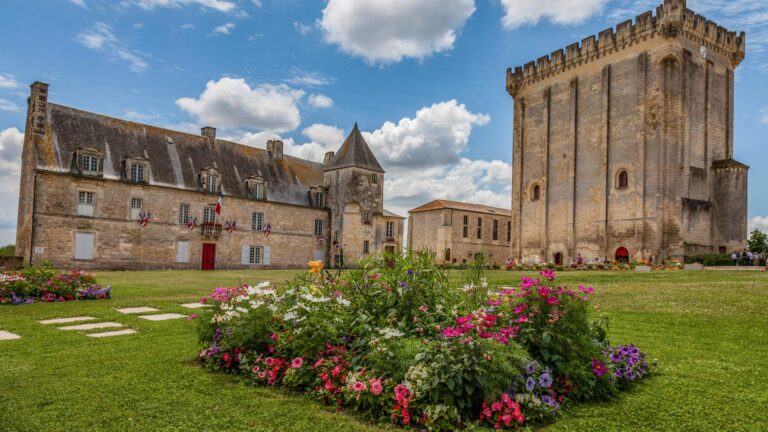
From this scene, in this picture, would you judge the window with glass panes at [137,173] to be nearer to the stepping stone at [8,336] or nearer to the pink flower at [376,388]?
the stepping stone at [8,336]

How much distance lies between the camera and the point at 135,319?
9156mm

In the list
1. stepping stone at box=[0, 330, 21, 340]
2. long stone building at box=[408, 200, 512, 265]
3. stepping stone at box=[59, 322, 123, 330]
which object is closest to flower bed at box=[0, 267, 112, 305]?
stepping stone at box=[59, 322, 123, 330]

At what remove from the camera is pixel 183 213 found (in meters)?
34.1

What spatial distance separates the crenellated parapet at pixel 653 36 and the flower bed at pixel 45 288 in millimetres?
30547

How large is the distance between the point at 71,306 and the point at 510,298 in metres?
10.2

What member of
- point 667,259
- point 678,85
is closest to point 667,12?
point 678,85

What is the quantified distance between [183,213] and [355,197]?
12776 millimetres

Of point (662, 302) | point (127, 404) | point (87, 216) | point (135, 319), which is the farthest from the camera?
point (87, 216)

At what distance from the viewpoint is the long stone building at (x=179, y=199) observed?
29.2 m

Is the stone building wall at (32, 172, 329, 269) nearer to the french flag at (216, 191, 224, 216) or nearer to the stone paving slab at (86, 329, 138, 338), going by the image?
the french flag at (216, 191, 224, 216)

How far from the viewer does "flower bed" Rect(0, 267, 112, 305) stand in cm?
1177

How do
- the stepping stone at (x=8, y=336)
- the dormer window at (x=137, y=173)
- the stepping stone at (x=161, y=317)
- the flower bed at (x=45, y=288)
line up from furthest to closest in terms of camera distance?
the dormer window at (x=137, y=173) → the flower bed at (x=45, y=288) → the stepping stone at (x=161, y=317) → the stepping stone at (x=8, y=336)

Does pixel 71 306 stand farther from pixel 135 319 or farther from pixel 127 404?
pixel 127 404

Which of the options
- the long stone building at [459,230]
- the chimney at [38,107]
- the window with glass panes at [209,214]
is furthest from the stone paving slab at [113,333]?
the long stone building at [459,230]
